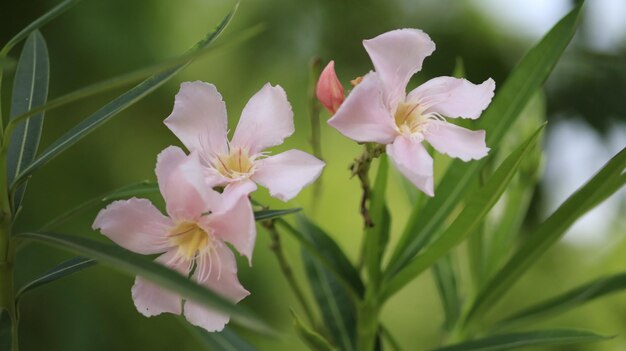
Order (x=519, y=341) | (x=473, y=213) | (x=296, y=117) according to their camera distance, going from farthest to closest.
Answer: (x=296, y=117) → (x=519, y=341) → (x=473, y=213)

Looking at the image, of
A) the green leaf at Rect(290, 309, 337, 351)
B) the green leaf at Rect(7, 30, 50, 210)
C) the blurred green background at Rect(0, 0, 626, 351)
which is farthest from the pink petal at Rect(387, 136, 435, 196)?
the blurred green background at Rect(0, 0, 626, 351)

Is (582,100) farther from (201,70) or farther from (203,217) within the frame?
(203,217)

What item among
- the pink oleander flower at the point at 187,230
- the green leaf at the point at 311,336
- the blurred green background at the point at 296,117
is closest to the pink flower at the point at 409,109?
the pink oleander flower at the point at 187,230

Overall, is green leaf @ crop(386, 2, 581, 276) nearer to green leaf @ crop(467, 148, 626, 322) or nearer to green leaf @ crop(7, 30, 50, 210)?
green leaf @ crop(467, 148, 626, 322)

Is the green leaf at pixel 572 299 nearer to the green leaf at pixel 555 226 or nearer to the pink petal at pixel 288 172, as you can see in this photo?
the green leaf at pixel 555 226

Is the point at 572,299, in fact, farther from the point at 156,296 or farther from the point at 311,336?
the point at 156,296

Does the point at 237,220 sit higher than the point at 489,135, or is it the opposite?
the point at 237,220

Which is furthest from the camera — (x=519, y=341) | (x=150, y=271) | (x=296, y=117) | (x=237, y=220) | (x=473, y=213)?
(x=296, y=117)

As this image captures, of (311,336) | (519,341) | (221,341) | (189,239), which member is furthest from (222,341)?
(519,341)
